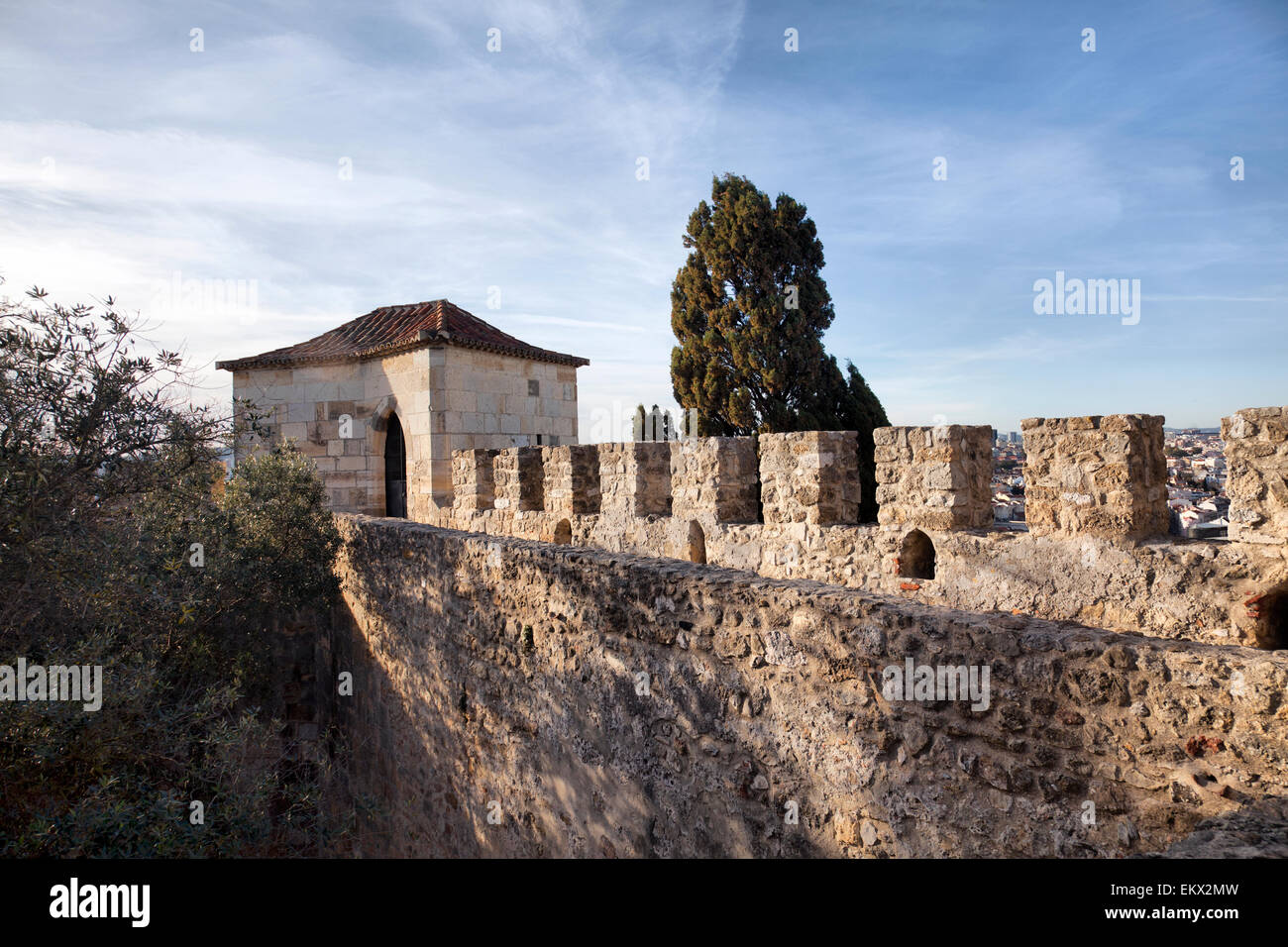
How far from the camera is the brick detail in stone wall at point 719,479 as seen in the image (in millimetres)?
6277

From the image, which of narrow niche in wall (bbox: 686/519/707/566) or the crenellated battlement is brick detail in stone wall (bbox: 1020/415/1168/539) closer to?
the crenellated battlement

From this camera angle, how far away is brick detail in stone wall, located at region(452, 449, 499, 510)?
30.7ft

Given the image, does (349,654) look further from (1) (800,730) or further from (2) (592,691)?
(1) (800,730)

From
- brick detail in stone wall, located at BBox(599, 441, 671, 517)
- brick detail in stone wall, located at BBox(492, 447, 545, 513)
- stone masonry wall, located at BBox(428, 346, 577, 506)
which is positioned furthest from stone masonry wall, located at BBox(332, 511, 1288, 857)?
stone masonry wall, located at BBox(428, 346, 577, 506)

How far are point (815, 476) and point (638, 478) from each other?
1.96 metres

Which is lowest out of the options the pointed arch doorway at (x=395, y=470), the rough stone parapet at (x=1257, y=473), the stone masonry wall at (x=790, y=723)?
the stone masonry wall at (x=790, y=723)

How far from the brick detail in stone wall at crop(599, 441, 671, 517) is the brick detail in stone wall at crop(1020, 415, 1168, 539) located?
3.34 meters

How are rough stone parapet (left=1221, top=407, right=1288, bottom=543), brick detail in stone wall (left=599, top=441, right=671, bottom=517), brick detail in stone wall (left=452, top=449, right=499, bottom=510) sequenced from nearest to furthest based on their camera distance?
1. rough stone parapet (left=1221, top=407, right=1288, bottom=543)
2. brick detail in stone wall (left=599, top=441, right=671, bottom=517)
3. brick detail in stone wall (left=452, top=449, right=499, bottom=510)

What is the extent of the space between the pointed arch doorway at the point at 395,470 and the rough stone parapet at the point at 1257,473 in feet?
39.7

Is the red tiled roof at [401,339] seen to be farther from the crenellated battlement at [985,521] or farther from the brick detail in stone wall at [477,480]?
the crenellated battlement at [985,521]

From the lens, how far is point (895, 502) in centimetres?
520

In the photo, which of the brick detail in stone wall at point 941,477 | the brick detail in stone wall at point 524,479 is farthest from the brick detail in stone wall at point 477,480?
the brick detail in stone wall at point 941,477

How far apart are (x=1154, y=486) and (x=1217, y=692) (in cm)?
268

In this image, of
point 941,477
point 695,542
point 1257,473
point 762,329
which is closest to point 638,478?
point 695,542
